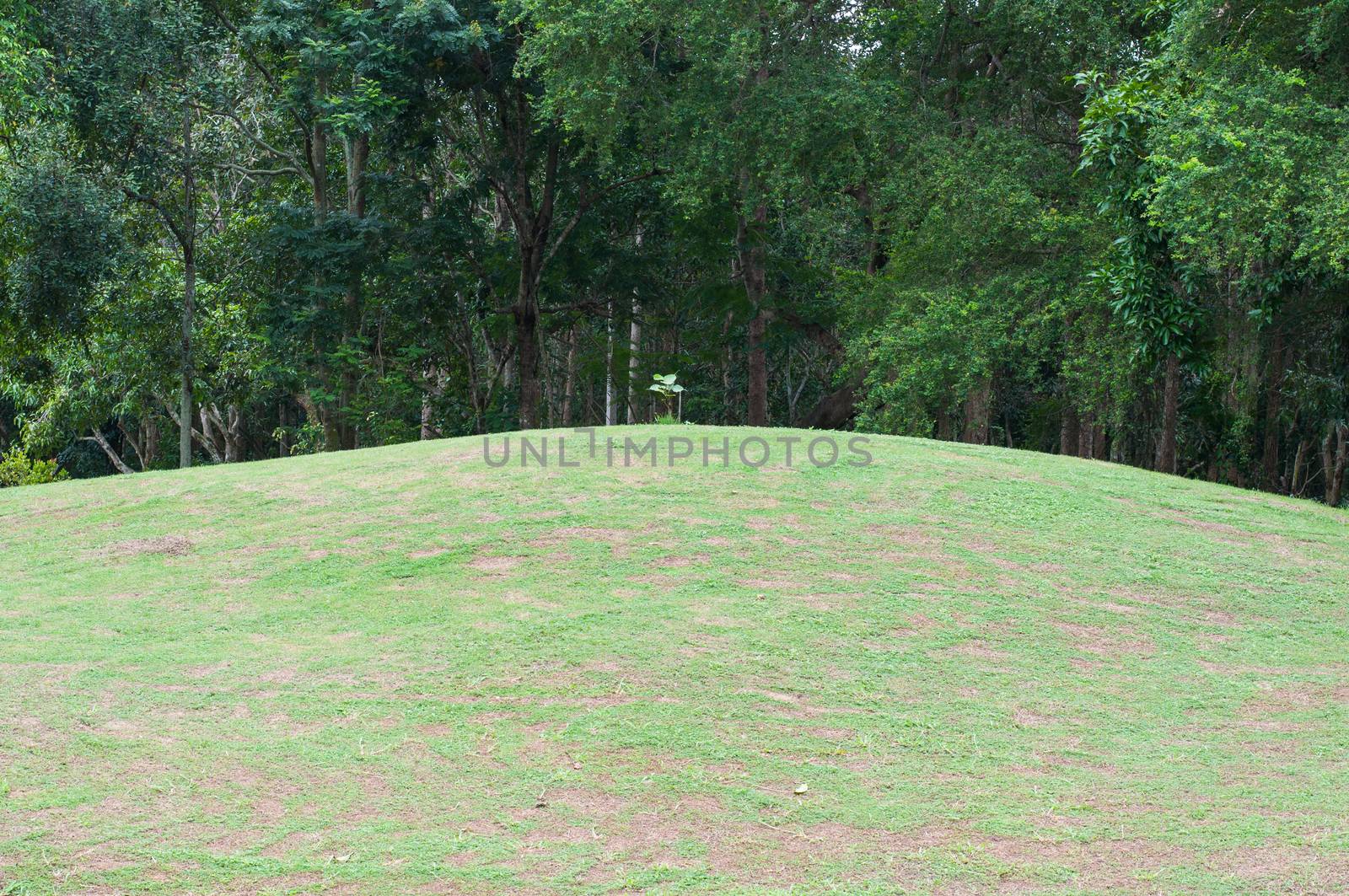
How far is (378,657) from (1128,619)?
490cm

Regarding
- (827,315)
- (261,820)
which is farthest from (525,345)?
(261,820)

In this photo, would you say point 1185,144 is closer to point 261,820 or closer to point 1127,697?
point 1127,697

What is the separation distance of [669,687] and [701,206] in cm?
1511

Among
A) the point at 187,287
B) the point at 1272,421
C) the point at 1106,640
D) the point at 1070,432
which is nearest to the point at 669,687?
the point at 1106,640

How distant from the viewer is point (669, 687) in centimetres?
644

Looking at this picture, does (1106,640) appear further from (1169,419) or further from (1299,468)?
(1299,468)

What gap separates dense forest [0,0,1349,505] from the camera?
14.0 m

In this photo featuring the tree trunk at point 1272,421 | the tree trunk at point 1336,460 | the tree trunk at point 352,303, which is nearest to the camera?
the tree trunk at point 1272,421

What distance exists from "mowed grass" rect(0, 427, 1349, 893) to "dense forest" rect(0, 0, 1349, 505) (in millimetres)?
5487

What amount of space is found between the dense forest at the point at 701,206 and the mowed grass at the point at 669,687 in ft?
18.0

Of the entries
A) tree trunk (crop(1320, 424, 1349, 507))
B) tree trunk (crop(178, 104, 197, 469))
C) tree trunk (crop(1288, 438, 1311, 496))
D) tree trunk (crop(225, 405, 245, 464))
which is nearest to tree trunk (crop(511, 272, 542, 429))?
tree trunk (crop(178, 104, 197, 469))

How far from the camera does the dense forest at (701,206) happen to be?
1403 centimetres

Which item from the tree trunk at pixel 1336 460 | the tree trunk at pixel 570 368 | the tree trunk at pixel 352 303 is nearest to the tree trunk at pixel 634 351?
the tree trunk at pixel 570 368

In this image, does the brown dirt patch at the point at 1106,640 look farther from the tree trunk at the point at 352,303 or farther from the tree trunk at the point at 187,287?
the tree trunk at the point at 187,287
